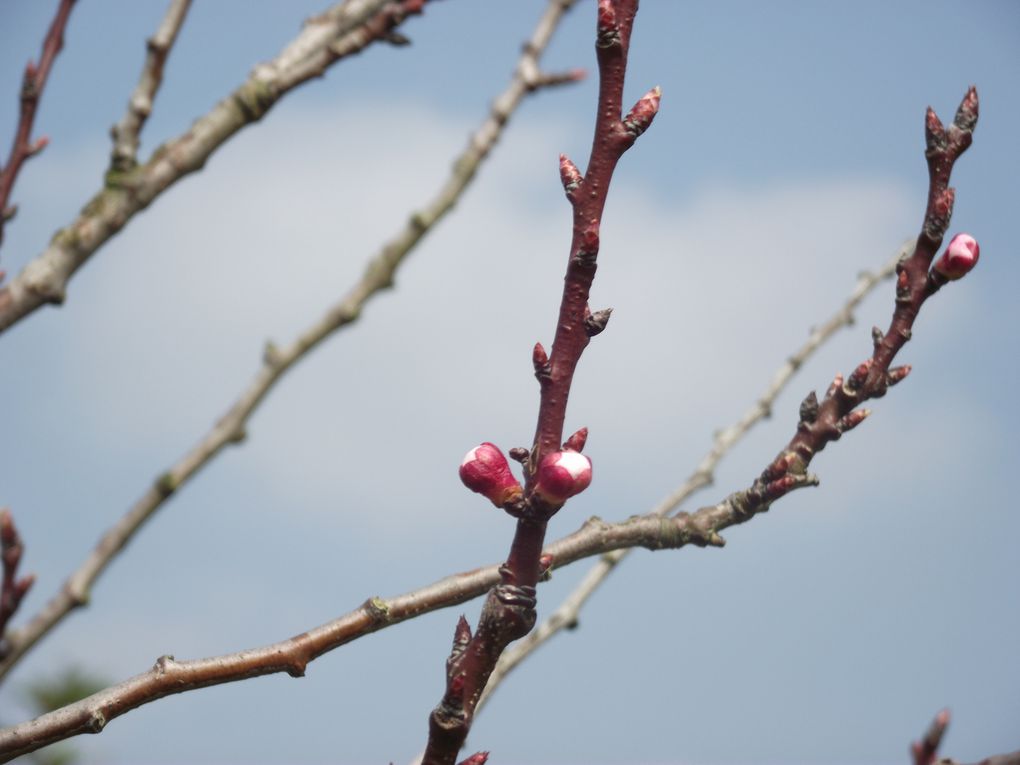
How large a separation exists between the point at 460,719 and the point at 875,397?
3.80ft

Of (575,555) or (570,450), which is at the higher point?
(575,555)

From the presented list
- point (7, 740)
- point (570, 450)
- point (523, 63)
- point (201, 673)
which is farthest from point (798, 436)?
point (523, 63)

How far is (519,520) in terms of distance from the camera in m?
1.17

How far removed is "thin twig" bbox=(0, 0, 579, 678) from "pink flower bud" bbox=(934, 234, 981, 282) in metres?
1.41

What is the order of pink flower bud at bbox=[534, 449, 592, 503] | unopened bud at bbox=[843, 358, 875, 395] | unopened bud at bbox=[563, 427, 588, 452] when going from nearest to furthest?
pink flower bud at bbox=[534, 449, 592, 503] → unopened bud at bbox=[563, 427, 588, 452] → unopened bud at bbox=[843, 358, 875, 395]

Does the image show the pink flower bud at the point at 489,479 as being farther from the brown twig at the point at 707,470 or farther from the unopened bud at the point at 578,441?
the brown twig at the point at 707,470

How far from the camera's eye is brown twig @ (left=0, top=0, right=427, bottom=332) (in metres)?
2.34

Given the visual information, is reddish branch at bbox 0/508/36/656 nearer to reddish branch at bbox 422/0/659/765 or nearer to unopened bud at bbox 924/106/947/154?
reddish branch at bbox 422/0/659/765

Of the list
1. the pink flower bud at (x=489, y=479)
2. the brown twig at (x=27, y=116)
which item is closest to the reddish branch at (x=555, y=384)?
the pink flower bud at (x=489, y=479)

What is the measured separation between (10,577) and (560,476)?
197 centimetres

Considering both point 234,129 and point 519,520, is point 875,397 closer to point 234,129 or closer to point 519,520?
point 519,520

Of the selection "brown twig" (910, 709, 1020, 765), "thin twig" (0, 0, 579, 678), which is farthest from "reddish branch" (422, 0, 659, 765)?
"thin twig" (0, 0, 579, 678)

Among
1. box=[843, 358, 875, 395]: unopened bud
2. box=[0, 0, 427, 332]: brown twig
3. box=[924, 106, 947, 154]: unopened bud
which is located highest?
box=[0, 0, 427, 332]: brown twig

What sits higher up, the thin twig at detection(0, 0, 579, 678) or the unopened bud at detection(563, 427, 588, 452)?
the thin twig at detection(0, 0, 579, 678)
